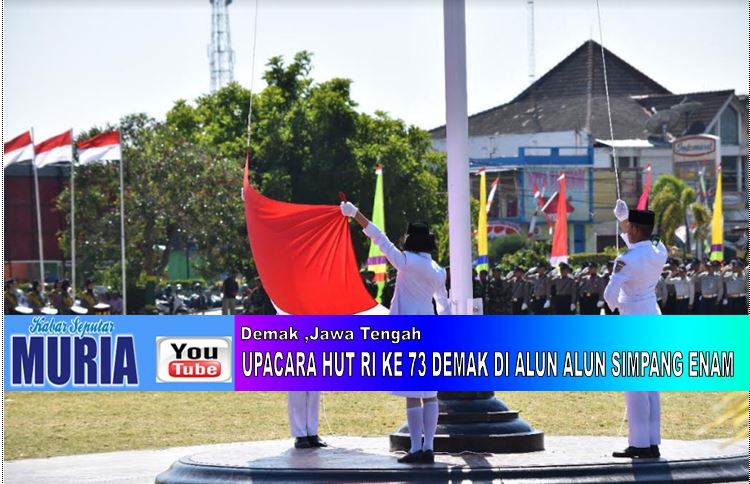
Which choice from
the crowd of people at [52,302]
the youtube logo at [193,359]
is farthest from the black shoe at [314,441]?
the crowd of people at [52,302]

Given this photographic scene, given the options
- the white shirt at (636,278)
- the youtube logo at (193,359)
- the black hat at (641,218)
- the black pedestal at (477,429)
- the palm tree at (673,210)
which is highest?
the palm tree at (673,210)

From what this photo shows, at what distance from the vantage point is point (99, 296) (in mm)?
44406

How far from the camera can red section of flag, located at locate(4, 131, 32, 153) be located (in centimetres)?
3875

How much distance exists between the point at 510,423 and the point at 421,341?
1313 mm

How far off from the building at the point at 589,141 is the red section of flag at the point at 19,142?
33.7 meters

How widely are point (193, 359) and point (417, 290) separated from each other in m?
1.91

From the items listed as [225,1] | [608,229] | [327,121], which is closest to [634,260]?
[327,121]

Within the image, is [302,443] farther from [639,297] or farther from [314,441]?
[639,297]

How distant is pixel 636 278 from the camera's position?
11.1 meters

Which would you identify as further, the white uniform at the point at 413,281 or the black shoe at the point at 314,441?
the black shoe at the point at 314,441

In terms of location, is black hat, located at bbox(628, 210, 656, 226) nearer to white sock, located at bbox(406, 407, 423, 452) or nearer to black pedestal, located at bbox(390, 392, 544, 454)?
black pedestal, located at bbox(390, 392, 544, 454)

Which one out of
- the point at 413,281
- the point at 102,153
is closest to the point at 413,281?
the point at 413,281

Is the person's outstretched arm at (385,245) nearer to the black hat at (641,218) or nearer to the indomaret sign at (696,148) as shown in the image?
the black hat at (641,218)

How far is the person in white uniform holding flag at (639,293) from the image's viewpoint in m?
11.0
